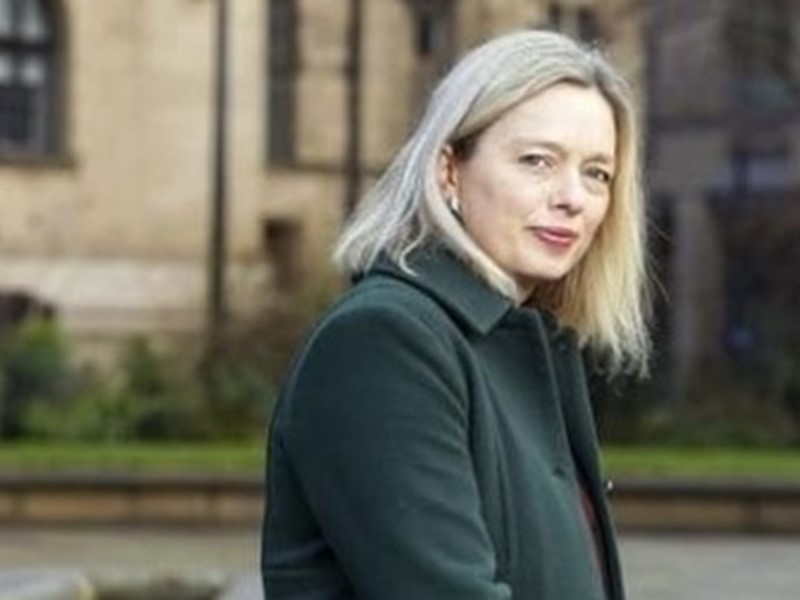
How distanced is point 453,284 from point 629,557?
13.6 metres

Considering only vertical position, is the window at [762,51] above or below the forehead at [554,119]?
below

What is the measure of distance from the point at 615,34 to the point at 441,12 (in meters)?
4.96

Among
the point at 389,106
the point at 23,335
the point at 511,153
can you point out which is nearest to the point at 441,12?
the point at 389,106

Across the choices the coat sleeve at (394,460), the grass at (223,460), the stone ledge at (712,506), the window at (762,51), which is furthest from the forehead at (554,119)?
the window at (762,51)

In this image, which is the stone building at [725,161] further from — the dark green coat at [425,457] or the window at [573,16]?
the dark green coat at [425,457]

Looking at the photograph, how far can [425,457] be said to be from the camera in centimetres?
279

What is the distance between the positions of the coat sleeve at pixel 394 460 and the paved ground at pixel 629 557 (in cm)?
980

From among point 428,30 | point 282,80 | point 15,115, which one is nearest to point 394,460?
point 15,115

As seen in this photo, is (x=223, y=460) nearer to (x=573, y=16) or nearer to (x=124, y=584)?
(x=124, y=584)

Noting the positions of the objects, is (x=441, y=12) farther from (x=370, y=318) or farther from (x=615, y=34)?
(x=370, y=318)

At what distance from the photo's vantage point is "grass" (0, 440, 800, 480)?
18844 millimetres

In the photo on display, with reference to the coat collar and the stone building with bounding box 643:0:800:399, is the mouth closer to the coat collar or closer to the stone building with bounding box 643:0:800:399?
the coat collar

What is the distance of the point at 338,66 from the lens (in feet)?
125

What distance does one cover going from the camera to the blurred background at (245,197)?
24.4 metres
